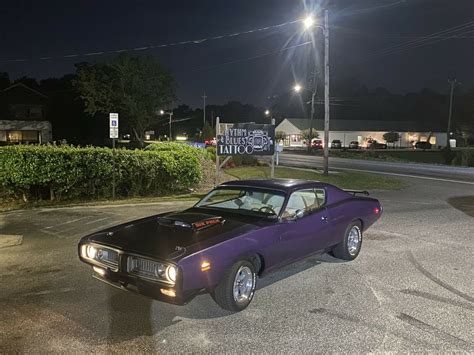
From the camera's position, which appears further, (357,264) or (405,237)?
(405,237)

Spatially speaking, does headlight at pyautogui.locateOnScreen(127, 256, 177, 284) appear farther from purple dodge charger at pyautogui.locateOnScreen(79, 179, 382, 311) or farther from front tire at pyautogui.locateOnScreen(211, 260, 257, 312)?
front tire at pyautogui.locateOnScreen(211, 260, 257, 312)

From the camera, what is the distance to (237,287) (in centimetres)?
492

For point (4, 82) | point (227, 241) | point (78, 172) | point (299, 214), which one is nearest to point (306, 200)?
point (299, 214)

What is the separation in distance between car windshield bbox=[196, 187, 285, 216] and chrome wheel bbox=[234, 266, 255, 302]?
87 cm

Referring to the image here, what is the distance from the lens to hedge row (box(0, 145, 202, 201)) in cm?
1250

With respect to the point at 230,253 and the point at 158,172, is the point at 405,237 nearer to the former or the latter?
the point at 230,253

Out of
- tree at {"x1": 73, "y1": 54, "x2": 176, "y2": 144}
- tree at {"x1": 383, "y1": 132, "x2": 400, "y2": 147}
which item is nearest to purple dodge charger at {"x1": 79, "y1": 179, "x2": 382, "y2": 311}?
tree at {"x1": 73, "y1": 54, "x2": 176, "y2": 144}

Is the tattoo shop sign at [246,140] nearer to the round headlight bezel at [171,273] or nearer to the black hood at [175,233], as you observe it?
the black hood at [175,233]

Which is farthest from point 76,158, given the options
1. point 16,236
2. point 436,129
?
point 436,129

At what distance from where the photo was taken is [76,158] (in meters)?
12.9

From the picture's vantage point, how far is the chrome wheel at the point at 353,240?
6.91 metres

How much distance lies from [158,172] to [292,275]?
30.8ft

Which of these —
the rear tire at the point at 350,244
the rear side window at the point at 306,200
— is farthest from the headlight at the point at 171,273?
the rear tire at the point at 350,244

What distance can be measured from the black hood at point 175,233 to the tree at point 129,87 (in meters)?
46.1
